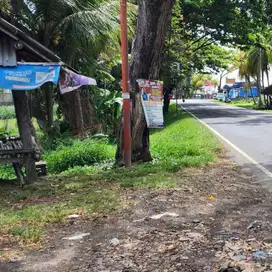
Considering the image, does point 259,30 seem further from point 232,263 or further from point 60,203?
point 232,263

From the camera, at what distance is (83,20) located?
14602mm

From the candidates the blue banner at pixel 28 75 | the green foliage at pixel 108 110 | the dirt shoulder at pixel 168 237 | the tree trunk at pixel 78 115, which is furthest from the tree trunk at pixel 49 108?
the dirt shoulder at pixel 168 237

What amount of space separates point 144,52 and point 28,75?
2.79 meters

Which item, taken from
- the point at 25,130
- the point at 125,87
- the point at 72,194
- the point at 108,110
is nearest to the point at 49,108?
the point at 108,110

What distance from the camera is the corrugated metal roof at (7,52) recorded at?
25.6 feet

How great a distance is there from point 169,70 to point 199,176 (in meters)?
19.1

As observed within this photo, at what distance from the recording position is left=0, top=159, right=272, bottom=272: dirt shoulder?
406cm

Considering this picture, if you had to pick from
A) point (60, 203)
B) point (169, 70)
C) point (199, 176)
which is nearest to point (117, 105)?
point (169, 70)

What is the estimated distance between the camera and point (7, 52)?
7.86 metres

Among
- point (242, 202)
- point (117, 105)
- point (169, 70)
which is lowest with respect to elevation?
point (242, 202)

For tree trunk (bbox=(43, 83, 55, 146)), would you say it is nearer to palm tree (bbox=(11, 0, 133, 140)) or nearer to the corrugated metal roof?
palm tree (bbox=(11, 0, 133, 140))

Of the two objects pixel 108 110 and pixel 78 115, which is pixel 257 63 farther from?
pixel 78 115

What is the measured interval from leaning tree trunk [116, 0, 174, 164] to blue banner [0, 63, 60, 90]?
2320mm

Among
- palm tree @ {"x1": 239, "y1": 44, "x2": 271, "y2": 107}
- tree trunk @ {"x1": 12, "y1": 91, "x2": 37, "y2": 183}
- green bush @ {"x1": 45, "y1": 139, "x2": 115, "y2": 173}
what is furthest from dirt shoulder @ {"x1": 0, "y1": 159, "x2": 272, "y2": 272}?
palm tree @ {"x1": 239, "y1": 44, "x2": 271, "y2": 107}
